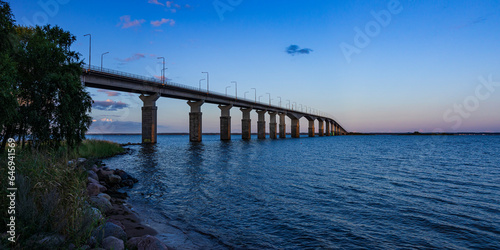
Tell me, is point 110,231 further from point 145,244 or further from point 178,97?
point 178,97

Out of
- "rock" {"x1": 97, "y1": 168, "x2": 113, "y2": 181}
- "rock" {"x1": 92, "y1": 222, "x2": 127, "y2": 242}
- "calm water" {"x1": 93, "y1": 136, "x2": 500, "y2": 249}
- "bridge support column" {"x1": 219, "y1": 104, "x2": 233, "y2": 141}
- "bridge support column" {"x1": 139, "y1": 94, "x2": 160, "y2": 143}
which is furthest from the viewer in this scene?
"bridge support column" {"x1": 219, "y1": 104, "x2": 233, "y2": 141}

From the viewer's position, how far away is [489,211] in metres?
12.5

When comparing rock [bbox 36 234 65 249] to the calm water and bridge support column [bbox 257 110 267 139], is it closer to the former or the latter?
the calm water

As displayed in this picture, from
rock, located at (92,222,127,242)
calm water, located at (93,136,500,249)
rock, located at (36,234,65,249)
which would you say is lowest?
calm water, located at (93,136,500,249)

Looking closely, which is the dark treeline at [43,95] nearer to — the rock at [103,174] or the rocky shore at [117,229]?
the rock at [103,174]

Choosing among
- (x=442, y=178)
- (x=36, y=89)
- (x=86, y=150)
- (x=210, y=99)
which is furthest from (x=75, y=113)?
(x=210, y=99)

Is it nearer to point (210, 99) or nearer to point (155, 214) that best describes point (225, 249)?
point (155, 214)

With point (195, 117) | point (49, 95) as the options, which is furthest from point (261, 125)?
point (49, 95)

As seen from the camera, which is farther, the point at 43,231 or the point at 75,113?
the point at 75,113

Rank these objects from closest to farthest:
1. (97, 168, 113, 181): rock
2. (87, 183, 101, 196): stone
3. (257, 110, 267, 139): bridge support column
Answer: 1. (87, 183, 101, 196): stone
2. (97, 168, 113, 181): rock
3. (257, 110, 267, 139): bridge support column

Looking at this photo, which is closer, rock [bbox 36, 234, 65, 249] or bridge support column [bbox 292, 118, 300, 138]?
rock [bbox 36, 234, 65, 249]

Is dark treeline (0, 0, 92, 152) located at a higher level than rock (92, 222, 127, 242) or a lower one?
higher

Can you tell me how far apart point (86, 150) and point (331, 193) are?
105 feet

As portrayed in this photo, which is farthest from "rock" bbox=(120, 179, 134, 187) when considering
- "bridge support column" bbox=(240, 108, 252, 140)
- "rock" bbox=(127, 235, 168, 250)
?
"bridge support column" bbox=(240, 108, 252, 140)
